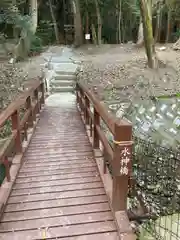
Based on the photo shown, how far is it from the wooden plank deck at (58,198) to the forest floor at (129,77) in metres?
2.24

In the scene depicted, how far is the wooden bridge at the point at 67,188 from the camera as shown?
2352 millimetres

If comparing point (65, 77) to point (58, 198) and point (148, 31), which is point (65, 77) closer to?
point (148, 31)

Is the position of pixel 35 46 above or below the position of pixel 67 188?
above

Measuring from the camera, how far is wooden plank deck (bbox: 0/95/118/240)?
239 centimetres

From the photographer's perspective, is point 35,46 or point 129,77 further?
point 35,46

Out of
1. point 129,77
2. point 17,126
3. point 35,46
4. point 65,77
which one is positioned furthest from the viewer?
point 35,46

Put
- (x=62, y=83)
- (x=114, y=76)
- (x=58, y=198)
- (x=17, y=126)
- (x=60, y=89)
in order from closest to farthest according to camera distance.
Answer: (x=58, y=198) < (x=17, y=126) < (x=114, y=76) < (x=60, y=89) < (x=62, y=83)

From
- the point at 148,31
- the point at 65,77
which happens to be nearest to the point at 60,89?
the point at 65,77

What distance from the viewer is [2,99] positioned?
7.14 m

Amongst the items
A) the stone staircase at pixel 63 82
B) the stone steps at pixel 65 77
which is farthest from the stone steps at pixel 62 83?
the stone steps at pixel 65 77

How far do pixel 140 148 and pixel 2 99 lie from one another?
13.3 ft

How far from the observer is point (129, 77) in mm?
8938

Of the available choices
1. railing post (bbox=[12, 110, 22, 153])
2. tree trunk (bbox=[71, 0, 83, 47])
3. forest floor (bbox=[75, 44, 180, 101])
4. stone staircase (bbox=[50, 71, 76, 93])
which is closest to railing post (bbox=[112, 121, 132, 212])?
railing post (bbox=[12, 110, 22, 153])

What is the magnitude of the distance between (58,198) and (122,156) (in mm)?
927
